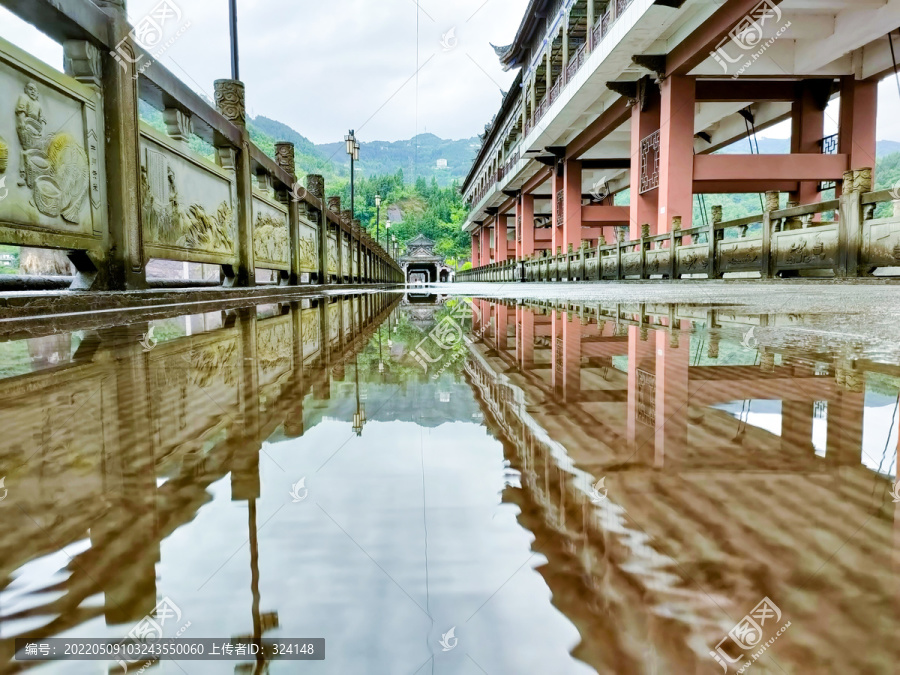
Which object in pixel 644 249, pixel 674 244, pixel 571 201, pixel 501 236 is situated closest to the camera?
pixel 674 244

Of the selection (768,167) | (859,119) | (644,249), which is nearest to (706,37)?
(768,167)

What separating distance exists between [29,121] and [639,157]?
1120cm

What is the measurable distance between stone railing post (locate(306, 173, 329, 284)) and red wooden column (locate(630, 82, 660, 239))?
6.38 metres

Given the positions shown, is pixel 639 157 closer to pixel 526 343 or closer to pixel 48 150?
pixel 48 150

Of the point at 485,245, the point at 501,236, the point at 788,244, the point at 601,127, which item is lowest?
the point at 788,244

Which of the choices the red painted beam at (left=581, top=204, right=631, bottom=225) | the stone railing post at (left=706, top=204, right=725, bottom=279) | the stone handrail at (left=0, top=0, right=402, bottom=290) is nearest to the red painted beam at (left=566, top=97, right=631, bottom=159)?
the red painted beam at (left=581, top=204, right=631, bottom=225)

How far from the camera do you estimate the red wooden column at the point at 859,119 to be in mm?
11203

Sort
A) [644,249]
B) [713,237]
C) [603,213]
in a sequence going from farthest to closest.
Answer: [603,213] → [644,249] → [713,237]

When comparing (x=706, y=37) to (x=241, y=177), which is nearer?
(x=241, y=177)

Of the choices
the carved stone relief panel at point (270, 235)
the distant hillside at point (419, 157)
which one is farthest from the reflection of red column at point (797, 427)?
the distant hillside at point (419, 157)

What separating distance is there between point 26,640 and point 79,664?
42 millimetres

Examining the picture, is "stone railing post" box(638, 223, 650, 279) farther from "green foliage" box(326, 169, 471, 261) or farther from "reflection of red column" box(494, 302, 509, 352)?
"green foliage" box(326, 169, 471, 261)

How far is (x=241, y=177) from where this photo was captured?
212 inches

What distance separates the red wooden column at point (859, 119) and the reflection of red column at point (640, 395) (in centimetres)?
1273
